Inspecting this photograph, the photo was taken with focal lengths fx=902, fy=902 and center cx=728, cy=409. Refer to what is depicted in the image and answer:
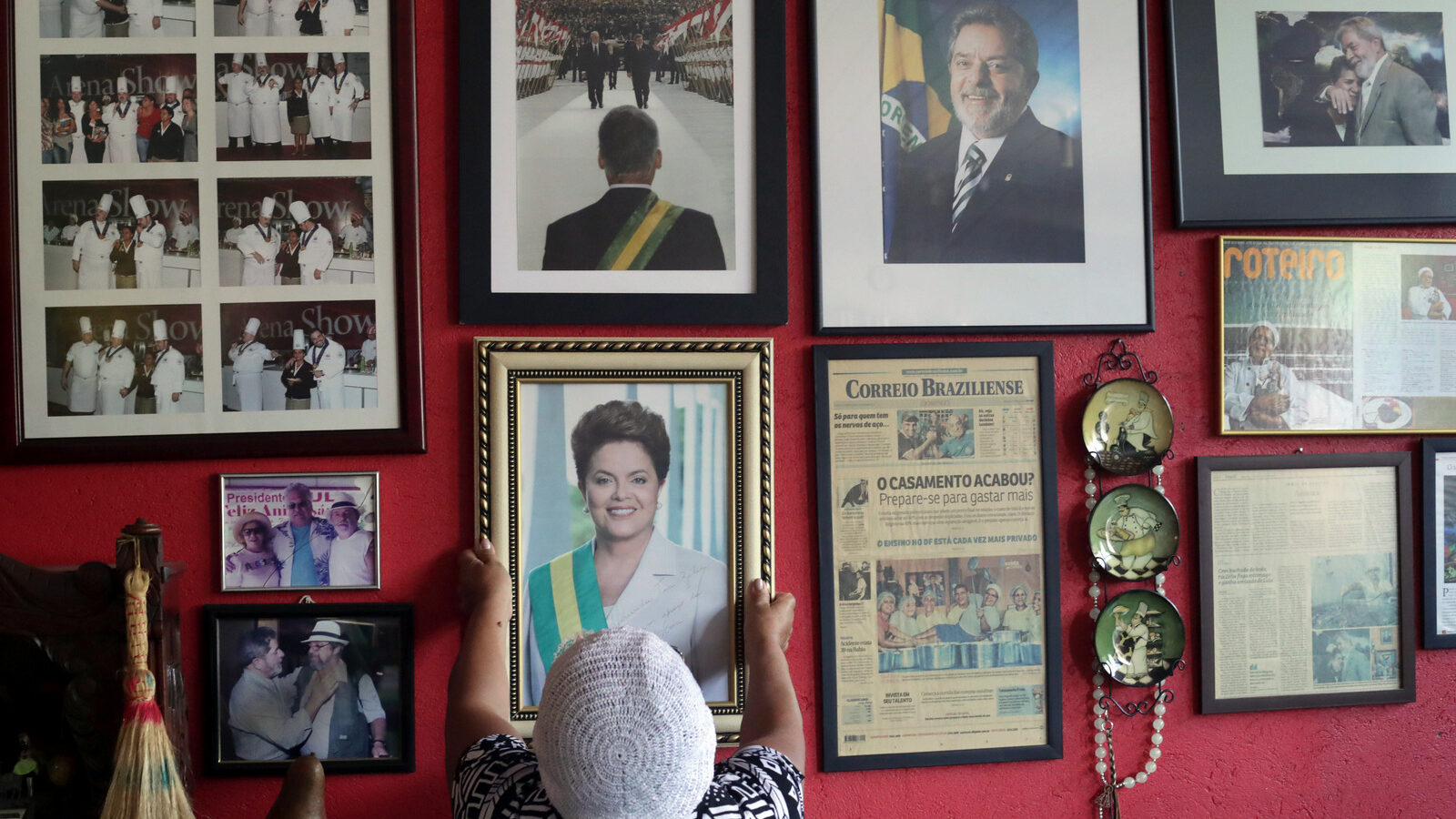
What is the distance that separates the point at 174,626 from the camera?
4.20 ft

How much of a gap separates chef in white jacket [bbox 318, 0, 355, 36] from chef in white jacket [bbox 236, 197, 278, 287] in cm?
27

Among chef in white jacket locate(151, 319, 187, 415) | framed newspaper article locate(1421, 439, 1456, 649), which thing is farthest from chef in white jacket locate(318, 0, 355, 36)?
framed newspaper article locate(1421, 439, 1456, 649)

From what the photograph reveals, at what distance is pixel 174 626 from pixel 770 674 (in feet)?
2.79

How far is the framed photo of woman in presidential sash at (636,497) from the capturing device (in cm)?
138

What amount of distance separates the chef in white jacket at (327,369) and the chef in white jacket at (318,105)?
11.5 inches

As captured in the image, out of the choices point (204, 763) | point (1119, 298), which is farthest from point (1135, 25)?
point (204, 763)

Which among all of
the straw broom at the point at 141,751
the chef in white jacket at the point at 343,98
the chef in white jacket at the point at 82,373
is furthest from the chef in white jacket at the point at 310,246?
the straw broom at the point at 141,751

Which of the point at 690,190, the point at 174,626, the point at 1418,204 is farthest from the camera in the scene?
the point at 1418,204

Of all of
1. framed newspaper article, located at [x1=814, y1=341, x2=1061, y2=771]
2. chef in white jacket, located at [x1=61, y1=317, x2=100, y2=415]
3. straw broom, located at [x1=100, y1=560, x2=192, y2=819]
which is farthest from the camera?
framed newspaper article, located at [x1=814, y1=341, x2=1061, y2=771]

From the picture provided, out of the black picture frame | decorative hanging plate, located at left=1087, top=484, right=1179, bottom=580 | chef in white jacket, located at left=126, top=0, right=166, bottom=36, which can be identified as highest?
chef in white jacket, located at left=126, top=0, right=166, bottom=36

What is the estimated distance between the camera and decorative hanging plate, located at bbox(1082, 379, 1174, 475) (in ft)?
4.79

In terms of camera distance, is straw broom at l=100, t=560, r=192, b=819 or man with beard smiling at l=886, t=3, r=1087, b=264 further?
man with beard smiling at l=886, t=3, r=1087, b=264

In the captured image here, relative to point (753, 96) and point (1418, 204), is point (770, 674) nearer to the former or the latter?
point (753, 96)

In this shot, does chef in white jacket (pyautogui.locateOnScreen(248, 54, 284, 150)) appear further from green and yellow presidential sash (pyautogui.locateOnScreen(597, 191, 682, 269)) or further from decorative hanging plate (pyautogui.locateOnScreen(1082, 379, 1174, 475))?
decorative hanging plate (pyautogui.locateOnScreen(1082, 379, 1174, 475))
